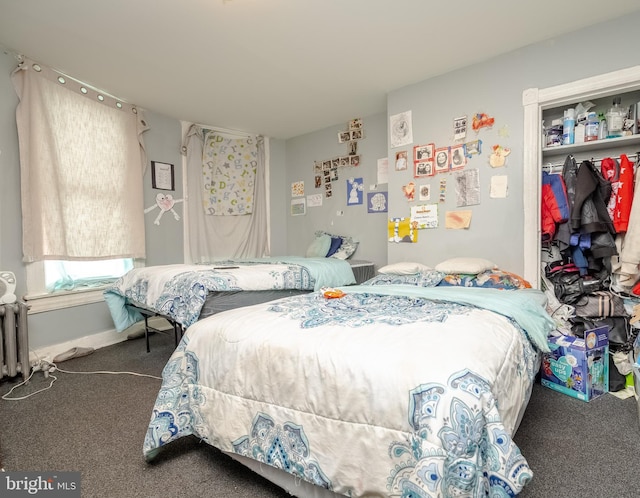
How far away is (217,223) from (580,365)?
355cm

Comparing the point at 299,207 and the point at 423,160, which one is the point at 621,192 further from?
the point at 299,207

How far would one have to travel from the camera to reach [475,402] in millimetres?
919

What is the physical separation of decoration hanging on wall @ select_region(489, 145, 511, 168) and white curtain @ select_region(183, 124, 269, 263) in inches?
107

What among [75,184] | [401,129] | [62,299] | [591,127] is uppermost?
[401,129]

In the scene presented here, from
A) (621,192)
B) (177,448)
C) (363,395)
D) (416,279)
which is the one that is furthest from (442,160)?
(177,448)

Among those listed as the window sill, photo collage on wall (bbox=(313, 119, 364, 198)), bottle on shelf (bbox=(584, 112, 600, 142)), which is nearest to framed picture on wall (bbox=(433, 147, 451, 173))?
bottle on shelf (bbox=(584, 112, 600, 142))

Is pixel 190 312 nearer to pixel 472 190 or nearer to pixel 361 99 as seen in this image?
pixel 472 190

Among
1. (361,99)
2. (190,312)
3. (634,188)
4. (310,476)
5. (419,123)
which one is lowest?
(310,476)

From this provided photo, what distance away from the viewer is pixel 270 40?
233 centimetres

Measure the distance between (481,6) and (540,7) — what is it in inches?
13.7

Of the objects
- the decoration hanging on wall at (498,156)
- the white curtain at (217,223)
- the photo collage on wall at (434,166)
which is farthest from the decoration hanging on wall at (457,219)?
the white curtain at (217,223)

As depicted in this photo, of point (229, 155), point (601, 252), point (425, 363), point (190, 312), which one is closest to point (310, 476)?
point (425, 363)

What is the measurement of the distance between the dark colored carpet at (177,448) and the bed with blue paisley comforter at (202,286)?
0.57 metres

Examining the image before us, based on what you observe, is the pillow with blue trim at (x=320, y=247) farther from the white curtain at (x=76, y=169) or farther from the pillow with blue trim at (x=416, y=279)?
the white curtain at (x=76, y=169)
